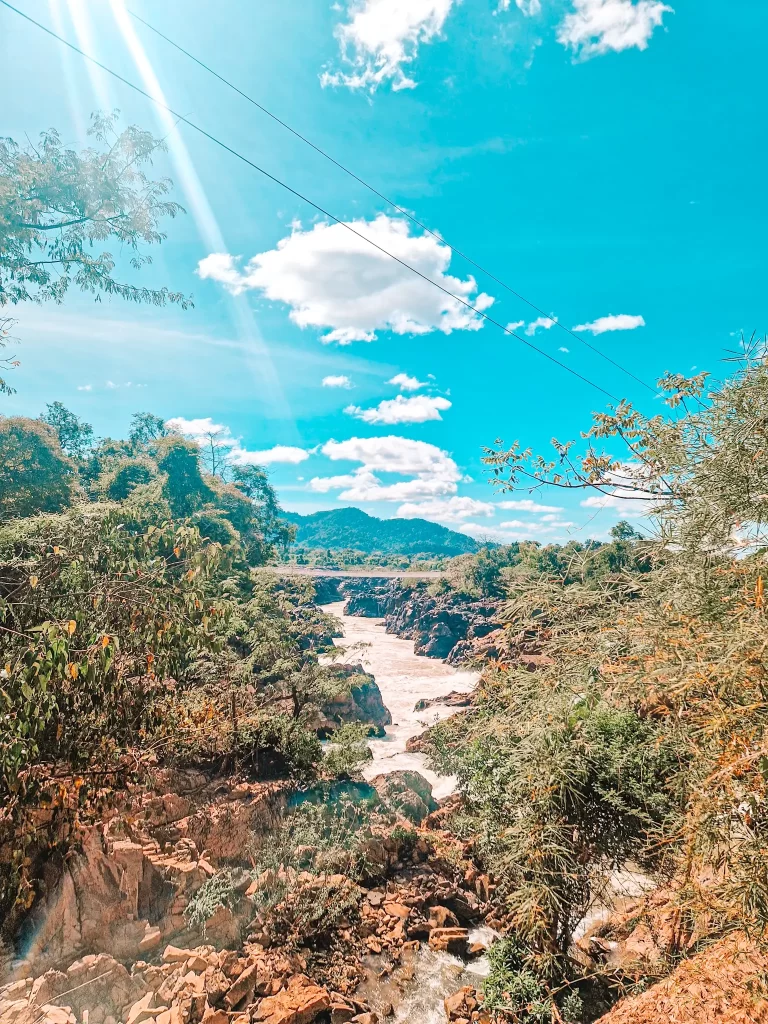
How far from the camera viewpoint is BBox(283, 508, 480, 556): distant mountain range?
14050 centimetres

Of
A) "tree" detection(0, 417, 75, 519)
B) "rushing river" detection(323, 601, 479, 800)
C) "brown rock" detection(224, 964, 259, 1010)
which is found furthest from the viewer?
"rushing river" detection(323, 601, 479, 800)

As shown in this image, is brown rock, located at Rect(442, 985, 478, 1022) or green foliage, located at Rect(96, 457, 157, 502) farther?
green foliage, located at Rect(96, 457, 157, 502)

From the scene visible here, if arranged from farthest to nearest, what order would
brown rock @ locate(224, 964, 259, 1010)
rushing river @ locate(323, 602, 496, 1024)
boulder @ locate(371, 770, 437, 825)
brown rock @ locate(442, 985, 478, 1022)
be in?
boulder @ locate(371, 770, 437, 825)
rushing river @ locate(323, 602, 496, 1024)
brown rock @ locate(442, 985, 478, 1022)
brown rock @ locate(224, 964, 259, 1010)

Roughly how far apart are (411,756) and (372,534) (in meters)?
147

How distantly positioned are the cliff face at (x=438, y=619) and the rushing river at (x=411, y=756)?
100 cm

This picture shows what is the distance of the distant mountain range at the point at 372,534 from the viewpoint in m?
140

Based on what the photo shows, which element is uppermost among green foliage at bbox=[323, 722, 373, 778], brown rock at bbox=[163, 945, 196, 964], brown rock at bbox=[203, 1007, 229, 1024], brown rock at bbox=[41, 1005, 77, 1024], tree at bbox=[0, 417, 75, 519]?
tree at bbox=[0, 417, 75, 519]

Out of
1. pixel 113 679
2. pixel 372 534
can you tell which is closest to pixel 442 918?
pixel 113 679

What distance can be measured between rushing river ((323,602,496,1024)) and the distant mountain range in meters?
98.3

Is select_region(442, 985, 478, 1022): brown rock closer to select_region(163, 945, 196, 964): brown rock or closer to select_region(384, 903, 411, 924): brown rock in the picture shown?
select_region(384, 903, 411, 924): brown rock

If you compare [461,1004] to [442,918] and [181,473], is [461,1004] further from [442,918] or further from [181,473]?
[181,473]

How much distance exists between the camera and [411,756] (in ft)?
48.2

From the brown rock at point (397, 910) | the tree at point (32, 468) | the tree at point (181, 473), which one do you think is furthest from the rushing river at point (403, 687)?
the tree at point (32, 468)

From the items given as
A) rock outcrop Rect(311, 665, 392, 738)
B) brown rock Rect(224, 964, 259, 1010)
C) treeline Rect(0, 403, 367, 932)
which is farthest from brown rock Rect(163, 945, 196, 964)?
rock outcrop Rect(311, 665, 392, 738)
